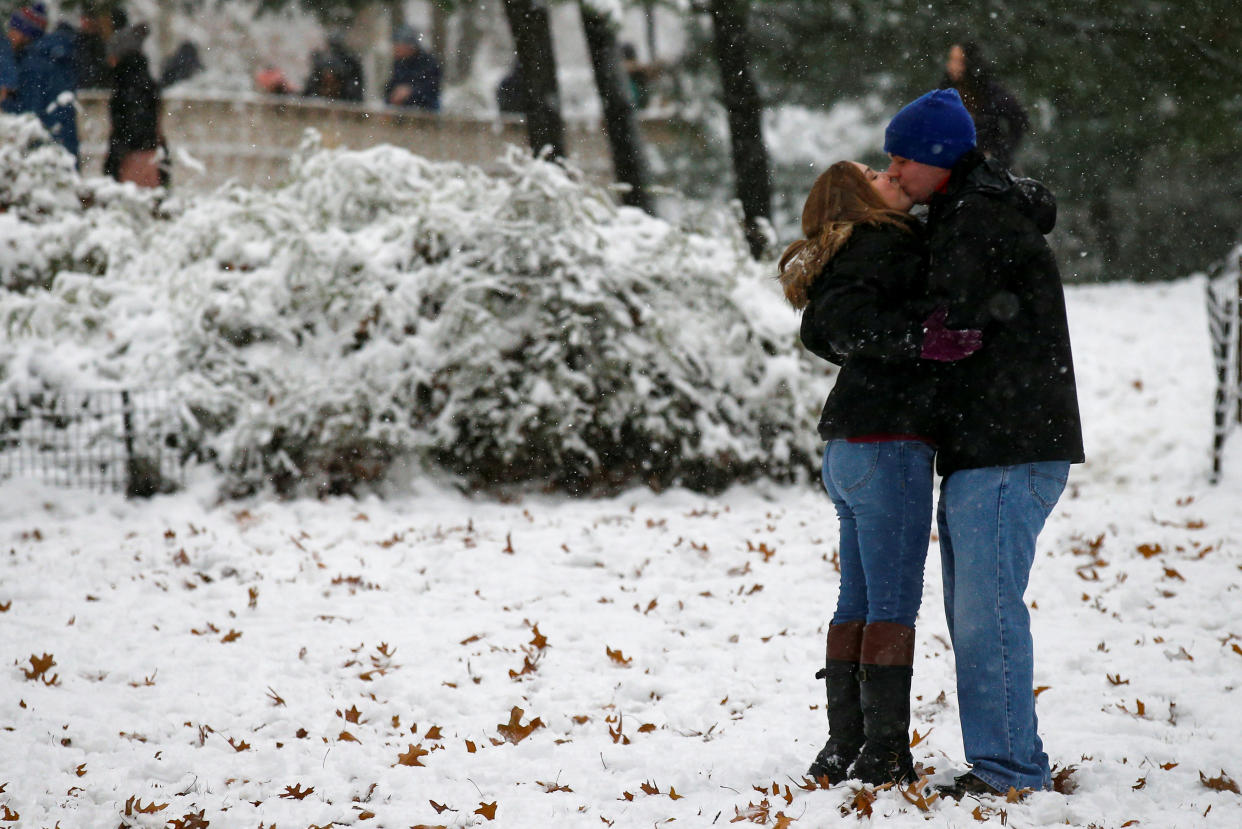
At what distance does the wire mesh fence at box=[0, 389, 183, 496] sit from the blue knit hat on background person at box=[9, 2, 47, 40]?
5.32 m

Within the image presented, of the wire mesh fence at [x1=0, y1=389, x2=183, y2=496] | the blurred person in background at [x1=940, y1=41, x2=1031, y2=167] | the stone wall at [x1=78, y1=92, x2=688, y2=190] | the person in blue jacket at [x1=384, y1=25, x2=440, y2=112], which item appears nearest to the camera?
the wire mesh fence at [x1=0, y1=389, x2=183, y2=496]

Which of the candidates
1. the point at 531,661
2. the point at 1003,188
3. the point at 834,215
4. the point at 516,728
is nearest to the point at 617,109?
the point at 531,661

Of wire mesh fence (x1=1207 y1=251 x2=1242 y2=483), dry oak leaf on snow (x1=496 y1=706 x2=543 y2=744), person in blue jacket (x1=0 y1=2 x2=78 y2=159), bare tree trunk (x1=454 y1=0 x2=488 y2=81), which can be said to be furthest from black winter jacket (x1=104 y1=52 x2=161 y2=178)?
bare tree trunk (x1=454 y1=0 x2=488 y2=81)

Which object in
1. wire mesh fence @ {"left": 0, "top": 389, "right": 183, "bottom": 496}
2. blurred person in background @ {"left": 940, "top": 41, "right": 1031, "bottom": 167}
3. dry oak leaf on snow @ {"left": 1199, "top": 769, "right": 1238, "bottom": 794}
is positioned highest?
blurred person in background @ {"left": 940, "top": 41, "right": 1031, "bottom": 167}

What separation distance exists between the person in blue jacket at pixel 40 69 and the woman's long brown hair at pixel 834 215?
1005 cm

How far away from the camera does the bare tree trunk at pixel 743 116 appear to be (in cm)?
1180

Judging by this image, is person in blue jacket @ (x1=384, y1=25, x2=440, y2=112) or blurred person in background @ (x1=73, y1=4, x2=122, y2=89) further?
person in blue jacket @ (x1=384, y1=25, x2=440, y2=112)

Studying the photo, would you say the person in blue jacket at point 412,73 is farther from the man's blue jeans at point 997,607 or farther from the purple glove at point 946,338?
the man's blue jeans at point 997,607

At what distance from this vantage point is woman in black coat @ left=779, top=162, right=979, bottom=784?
9.20ft

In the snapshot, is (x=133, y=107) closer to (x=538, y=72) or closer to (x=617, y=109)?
(x=538, y=72)

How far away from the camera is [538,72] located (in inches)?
448

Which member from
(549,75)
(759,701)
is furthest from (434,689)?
(549,75)

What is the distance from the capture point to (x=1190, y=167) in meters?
15.7

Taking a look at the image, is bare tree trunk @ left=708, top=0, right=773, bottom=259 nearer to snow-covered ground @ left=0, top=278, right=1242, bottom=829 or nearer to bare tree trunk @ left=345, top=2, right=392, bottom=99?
snow-covered ground @ left=0, top=278, right=1242, bottom=829
